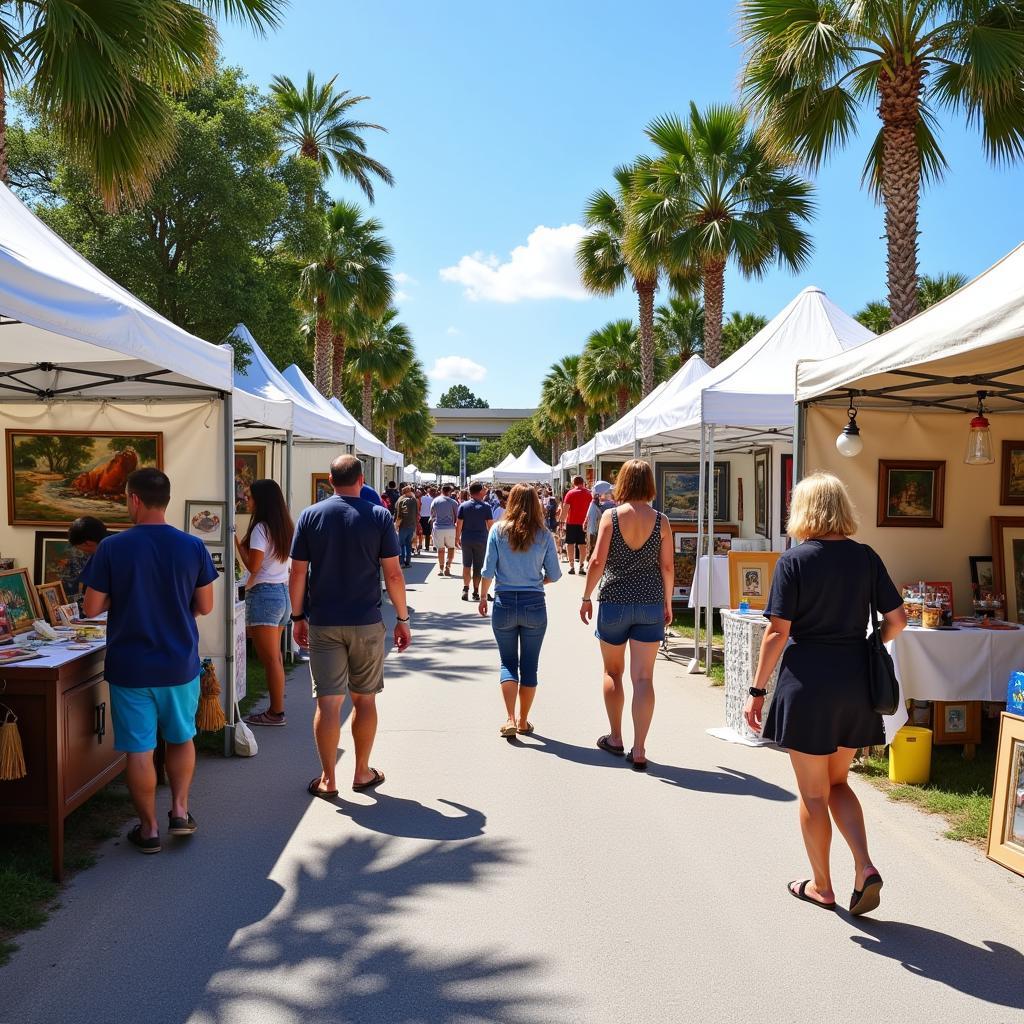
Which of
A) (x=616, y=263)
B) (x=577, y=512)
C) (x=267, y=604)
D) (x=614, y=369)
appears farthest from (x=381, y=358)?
(x=267, y=604)

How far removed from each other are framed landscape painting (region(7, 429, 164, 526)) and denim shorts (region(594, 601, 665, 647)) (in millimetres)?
3704

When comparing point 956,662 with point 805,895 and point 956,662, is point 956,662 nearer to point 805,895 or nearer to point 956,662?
point 956,662

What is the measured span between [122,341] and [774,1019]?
418 cm

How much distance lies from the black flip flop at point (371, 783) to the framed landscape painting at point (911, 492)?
4236 mm

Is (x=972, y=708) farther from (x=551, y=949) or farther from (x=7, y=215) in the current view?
(x=7, y=215)

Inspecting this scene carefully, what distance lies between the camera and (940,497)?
7.20 metres

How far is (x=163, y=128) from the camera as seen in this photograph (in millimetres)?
8617

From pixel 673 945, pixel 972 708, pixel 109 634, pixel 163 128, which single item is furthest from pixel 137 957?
pixel 163 128

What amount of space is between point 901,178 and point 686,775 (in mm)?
9142

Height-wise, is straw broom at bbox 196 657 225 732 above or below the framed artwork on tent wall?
below

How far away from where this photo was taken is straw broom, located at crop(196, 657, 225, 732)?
609 cm

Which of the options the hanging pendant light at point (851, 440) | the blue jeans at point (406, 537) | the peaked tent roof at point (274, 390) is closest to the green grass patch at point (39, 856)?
the hanging pendant light at point (851, 440)

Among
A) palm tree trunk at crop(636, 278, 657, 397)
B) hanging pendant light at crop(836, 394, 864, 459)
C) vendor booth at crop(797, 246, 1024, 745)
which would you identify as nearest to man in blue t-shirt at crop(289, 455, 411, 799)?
vendor booth at crop(797, 246, 1024, 745)

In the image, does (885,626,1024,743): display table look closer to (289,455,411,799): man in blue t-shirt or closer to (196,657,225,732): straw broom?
(289,455,411,799): man in blue t-shirt
